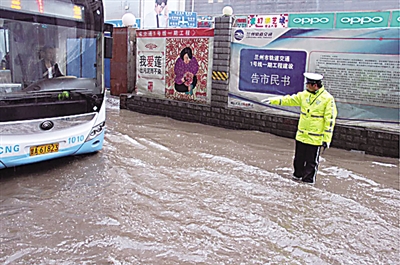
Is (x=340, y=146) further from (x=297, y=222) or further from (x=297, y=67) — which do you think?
(x=297, y=222)

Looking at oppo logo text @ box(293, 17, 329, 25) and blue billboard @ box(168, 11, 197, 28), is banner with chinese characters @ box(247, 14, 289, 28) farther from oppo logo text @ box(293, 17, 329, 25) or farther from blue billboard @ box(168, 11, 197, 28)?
blue billboard @ box(168, 11, 197, 28)

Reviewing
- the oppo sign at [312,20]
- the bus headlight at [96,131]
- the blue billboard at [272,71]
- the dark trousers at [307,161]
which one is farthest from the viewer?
the oppo sign at [312,20]

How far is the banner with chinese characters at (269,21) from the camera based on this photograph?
16344 millimetres

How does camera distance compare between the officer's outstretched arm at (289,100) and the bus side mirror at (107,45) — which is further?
the bus side mirror at (107,45)

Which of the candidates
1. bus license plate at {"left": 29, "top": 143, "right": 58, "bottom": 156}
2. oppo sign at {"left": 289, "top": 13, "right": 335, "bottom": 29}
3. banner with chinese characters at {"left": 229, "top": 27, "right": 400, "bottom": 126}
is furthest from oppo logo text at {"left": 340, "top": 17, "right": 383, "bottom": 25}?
bus license plate at {"left": 29, "top": 143, "right": 58, "bottom": 156}

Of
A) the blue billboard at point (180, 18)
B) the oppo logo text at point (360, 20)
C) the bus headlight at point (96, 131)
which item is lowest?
the bus headlight at point (96, 131)

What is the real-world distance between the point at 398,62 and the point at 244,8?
1816 cm

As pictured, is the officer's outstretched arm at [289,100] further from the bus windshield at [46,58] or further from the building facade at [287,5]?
the building facade at [287,5]

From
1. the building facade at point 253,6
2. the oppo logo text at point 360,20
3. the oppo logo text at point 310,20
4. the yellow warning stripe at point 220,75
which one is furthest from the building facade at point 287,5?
the yellow warning stripe at point 220,75

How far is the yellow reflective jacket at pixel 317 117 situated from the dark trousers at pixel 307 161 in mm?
112

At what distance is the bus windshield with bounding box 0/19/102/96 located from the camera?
553 cm

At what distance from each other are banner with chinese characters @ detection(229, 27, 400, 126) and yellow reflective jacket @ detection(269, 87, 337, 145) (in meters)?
2.28

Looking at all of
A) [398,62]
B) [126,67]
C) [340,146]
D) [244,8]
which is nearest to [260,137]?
[340,146]

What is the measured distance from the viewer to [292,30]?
28.2 ft
